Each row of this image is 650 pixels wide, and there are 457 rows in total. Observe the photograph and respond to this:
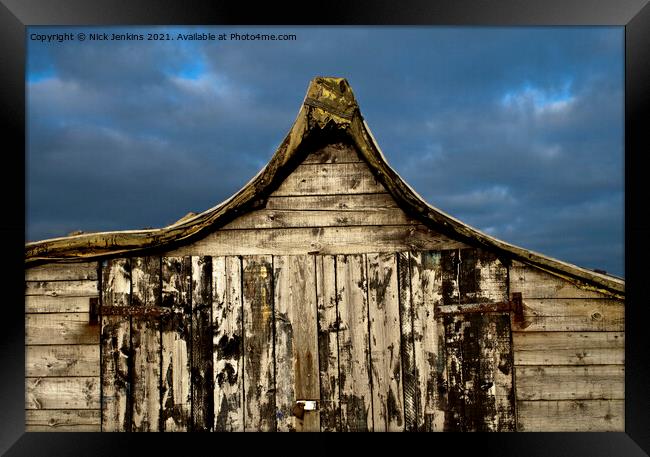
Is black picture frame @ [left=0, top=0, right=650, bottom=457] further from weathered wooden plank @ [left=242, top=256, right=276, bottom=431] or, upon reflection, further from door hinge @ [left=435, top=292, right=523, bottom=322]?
door hinge @ [left=435, top=292, right=523, bottom=322]

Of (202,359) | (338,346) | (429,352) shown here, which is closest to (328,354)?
(338,346)

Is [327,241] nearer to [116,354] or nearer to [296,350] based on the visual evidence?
[296,350]

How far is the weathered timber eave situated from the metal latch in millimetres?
1521

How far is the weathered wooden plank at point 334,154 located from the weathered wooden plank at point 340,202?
28cm

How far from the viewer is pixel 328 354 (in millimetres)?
4422

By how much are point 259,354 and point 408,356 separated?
115 centimetres

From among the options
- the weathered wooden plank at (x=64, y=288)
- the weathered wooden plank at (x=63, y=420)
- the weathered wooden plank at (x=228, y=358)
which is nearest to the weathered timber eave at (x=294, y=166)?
the weathered wooden plank at (x=64, y=288)

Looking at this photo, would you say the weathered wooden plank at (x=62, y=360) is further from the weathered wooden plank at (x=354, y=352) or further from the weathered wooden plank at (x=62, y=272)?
the weathered wooden plank at (x=354, y=352)

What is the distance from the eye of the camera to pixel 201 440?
4.41 metres

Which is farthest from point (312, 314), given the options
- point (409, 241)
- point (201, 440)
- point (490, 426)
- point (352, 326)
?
point (490, 426)

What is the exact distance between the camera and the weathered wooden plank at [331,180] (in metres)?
4.52

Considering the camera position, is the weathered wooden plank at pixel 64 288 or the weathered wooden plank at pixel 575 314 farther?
the weathered wooden plank at pixel 64 288
